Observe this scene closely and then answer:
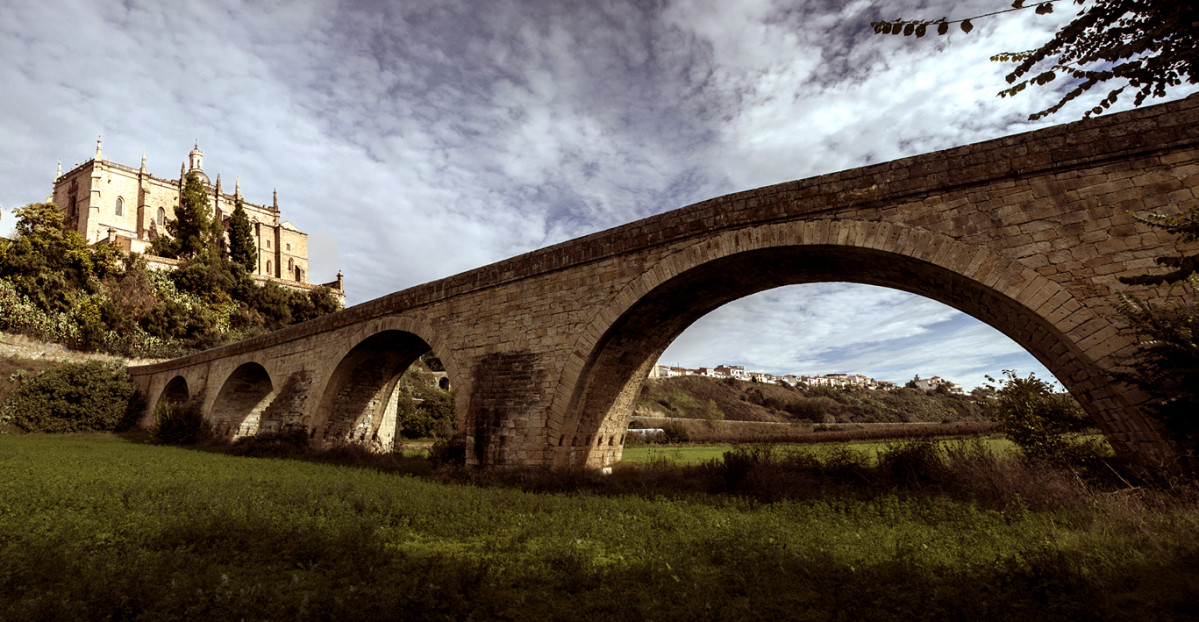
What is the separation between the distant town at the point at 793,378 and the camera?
2859 inches

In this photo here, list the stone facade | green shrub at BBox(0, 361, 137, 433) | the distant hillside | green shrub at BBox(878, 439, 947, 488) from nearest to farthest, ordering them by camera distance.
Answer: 1. green shrub at BBox(878, 439, 947, 488)
2. green shrub at BBox(0, 361, 137, 433)
3. the distant hillside
4. the stone facade

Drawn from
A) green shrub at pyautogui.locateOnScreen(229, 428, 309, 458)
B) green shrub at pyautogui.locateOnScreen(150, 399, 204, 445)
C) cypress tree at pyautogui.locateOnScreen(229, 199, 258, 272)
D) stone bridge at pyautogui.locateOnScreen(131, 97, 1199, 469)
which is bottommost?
green shrub at pyautogui.locateOnScreen(229, 428, 309, 458)

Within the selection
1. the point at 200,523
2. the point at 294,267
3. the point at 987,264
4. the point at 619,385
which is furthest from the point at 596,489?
the point at 294,267

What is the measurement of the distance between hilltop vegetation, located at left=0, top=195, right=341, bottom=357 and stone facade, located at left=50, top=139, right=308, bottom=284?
28.0 feet

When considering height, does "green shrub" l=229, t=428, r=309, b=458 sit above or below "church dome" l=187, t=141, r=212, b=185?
below

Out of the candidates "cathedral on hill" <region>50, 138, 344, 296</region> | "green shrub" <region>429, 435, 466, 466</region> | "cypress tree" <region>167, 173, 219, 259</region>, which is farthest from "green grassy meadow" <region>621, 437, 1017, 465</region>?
"cypress tree" <region>167, 173, 219, 259</region>

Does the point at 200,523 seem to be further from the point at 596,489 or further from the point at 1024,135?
the point at 1024,135

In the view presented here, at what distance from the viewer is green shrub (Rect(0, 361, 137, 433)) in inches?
1032

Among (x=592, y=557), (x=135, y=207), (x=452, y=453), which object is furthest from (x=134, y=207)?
(x=592, y=557)

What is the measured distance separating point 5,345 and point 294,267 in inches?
1349

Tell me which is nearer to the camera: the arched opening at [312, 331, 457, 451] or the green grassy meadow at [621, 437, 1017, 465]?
the green grassy meadow at [621, 437, 1017, 465]

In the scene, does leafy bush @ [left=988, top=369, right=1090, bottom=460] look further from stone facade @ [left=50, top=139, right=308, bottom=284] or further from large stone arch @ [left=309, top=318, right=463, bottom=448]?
stone facade @ [left=50, top=139, right=308, bottom=284]

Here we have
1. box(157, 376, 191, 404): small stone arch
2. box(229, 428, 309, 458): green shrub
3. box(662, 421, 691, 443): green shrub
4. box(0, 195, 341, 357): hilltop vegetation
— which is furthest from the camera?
box(0, 195, 341, 357): hilltop vegetation

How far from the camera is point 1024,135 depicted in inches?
281
